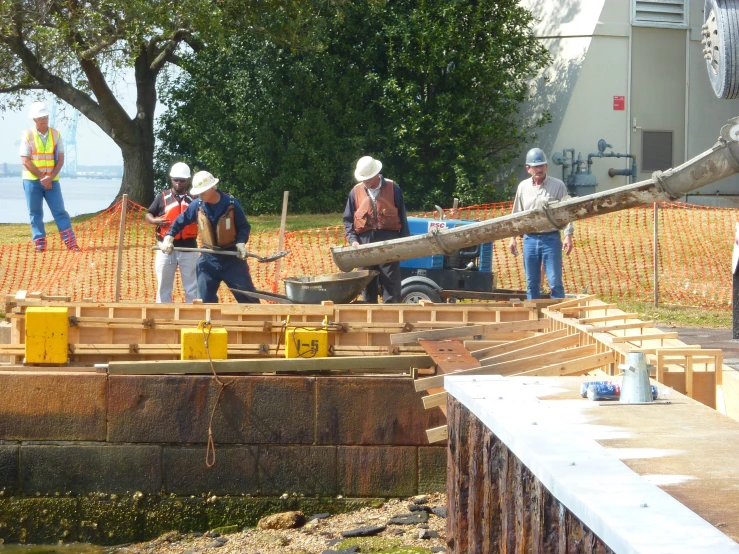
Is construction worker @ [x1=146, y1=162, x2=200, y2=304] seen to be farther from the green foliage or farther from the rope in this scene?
the green foliage

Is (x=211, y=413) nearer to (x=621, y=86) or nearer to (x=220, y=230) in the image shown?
(x=220, y=230)

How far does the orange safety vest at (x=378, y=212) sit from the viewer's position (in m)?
10.2

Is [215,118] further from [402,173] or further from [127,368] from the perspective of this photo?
[127,368]

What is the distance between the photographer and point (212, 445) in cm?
761

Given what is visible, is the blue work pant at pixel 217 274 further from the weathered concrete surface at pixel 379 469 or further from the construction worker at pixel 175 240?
the weathered concrete surface at pixel 379 469

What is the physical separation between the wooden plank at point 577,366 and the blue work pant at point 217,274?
13.0ft

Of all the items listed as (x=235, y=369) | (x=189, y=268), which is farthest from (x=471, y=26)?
(x=235, y=369)

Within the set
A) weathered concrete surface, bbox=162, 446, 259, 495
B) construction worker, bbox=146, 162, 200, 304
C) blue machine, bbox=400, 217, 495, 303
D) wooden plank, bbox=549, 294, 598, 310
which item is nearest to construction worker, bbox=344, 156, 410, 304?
blue machine, bbox=400, 217, 495, 303

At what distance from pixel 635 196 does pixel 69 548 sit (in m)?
5.03

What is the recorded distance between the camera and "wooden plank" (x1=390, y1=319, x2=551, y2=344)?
7.73 meters

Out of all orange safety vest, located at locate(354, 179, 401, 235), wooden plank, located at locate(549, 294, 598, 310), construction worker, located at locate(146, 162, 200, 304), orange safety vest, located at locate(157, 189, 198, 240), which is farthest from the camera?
orange safety vest, located at locate(157, 189, 198, 240)

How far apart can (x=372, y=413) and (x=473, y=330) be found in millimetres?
1029

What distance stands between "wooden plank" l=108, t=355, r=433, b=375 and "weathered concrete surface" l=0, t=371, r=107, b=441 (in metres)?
0.25

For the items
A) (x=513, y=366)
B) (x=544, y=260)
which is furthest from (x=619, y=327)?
(x=544, y=260)
